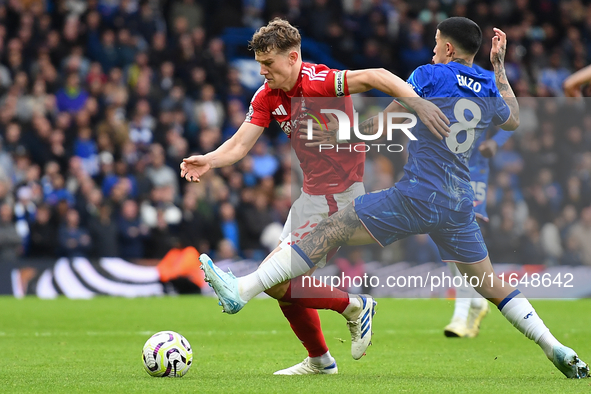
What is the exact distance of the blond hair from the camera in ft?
18.7

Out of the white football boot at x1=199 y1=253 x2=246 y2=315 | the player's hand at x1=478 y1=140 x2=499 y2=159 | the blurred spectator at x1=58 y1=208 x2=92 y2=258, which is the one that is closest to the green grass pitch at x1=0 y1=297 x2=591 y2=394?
the white football boot at x1=199 y1=253 x2=246 y2=315

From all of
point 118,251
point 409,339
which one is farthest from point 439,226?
point 118,251

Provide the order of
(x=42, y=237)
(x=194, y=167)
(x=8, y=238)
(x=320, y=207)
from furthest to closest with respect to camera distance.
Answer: (x=42, y=237)
(x=8, y=238)
(x=320, y=207)
(x=194, y=167)

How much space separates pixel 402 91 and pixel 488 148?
10.8 ft

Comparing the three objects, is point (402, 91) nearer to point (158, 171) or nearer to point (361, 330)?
point (361, 330)

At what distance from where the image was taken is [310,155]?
614cm

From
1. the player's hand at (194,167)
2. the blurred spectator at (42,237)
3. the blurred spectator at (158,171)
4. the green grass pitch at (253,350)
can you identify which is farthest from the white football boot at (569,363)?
the blurred spectator at (158,171)

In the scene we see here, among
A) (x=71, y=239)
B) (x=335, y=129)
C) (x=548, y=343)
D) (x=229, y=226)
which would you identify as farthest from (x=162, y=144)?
(x=548, y=343)

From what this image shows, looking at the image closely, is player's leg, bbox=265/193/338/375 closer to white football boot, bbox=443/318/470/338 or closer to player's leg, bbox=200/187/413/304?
player's leg, bbox=200/187/413/304

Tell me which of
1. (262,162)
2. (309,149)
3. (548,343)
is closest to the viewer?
(548,343)

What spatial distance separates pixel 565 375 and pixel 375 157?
2782 mm

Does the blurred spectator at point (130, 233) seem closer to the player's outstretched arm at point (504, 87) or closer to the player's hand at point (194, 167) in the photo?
the player's hand at point (194, 167)

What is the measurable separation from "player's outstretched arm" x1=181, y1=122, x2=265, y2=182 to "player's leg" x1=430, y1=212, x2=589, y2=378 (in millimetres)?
1418

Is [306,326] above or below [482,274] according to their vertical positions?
below
